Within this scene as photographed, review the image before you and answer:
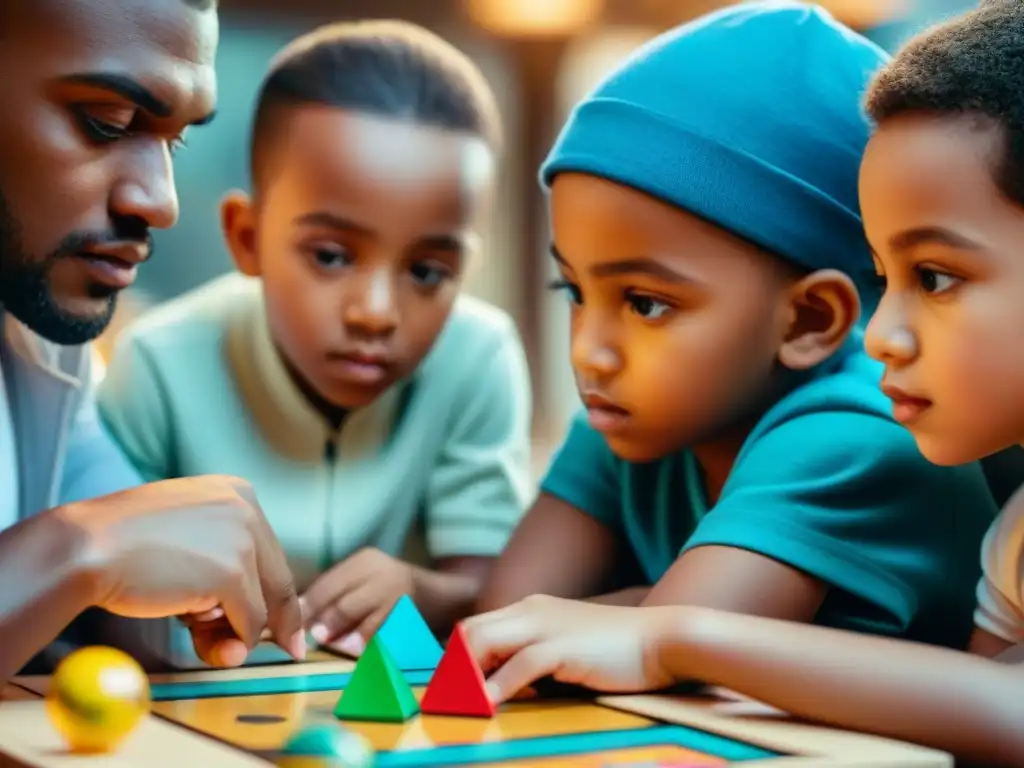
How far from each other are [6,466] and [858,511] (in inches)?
19.7

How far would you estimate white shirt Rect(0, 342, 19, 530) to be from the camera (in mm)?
859

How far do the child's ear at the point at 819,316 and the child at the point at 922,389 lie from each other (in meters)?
0.10

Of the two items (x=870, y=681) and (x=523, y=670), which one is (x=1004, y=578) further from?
(x=523, y=670)

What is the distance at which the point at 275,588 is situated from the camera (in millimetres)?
775

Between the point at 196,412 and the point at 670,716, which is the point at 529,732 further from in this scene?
the point at 196,412

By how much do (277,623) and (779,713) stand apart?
0.28m

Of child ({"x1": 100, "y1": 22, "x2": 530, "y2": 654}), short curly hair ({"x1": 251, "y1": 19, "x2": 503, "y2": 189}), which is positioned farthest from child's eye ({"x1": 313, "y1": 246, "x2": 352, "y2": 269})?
short curly hair ({"x1": 251, "y1": 19, "x2": 503, "y2": 189})

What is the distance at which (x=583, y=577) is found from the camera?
0.95 m

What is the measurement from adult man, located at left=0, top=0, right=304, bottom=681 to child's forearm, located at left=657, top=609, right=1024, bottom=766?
25cm

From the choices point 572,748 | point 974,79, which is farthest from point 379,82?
point 572,748

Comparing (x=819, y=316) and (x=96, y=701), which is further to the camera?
(x=819, y=316)

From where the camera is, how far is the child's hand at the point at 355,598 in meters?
0.90

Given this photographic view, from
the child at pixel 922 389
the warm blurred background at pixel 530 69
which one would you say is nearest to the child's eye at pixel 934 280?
the child at pixel 922 389

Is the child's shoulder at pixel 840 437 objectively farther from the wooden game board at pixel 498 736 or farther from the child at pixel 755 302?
the wooden game board at pixel 498 736
